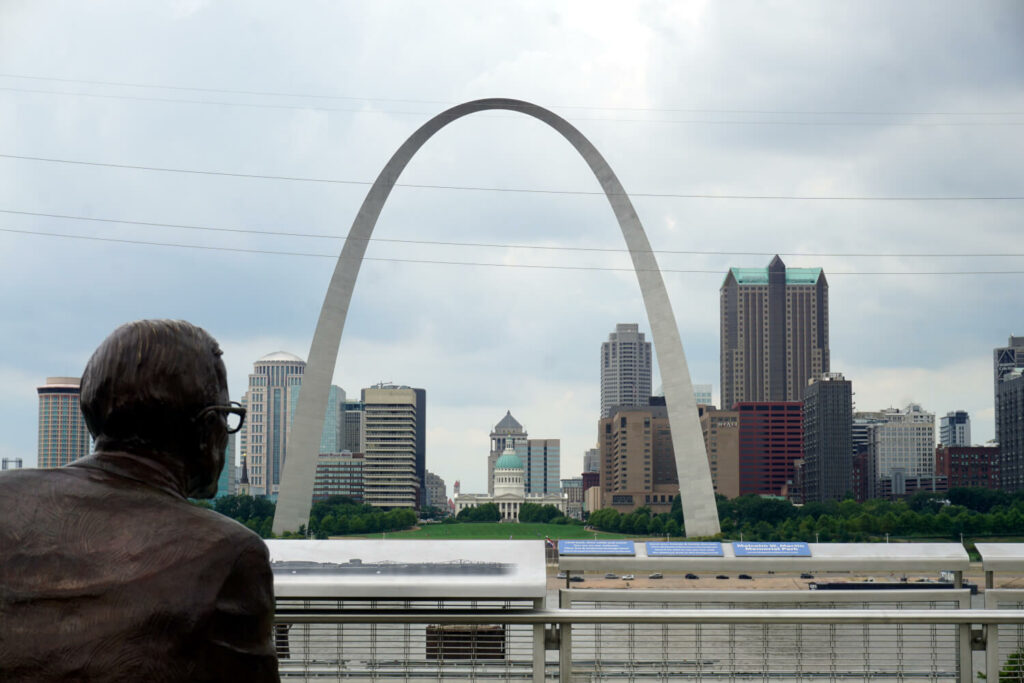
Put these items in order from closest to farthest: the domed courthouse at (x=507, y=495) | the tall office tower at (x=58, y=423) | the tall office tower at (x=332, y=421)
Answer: the tall office tower at (x=58, y=423)
the domed courthouse at (x=507, y=495)
the tall office tower at (x=332, y=421)

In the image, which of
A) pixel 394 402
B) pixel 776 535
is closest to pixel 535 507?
pixel 394 402

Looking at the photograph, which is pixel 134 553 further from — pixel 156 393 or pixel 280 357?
pixel 280 357

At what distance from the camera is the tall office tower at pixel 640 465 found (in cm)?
12344

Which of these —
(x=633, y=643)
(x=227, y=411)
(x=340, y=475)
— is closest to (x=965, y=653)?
(x=633, y=643)

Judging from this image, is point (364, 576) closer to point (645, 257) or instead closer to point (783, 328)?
point (645, 257)

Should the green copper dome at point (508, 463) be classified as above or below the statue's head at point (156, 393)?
below

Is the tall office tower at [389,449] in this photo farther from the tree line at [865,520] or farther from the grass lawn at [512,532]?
the tree line at [865,520]

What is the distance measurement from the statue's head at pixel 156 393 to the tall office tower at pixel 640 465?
392ft

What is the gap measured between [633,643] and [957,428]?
595 feet

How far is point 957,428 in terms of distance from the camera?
556 ft

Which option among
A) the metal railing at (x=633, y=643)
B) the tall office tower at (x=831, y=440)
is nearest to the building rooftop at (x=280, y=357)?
the tall office tower at (x=831, y=440)

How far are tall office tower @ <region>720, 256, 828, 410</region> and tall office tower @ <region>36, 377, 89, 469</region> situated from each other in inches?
4283

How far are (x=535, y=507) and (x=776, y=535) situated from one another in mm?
55549

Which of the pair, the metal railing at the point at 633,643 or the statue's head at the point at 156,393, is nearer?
the statue's head at the point at 156,393
